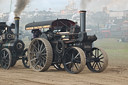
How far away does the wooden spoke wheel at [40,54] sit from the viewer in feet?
32.7

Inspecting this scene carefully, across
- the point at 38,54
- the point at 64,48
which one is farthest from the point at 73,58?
the point at 38,54

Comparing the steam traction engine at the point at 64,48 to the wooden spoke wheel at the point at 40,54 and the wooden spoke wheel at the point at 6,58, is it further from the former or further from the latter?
the wooden spoke wheel at the point at 6,58

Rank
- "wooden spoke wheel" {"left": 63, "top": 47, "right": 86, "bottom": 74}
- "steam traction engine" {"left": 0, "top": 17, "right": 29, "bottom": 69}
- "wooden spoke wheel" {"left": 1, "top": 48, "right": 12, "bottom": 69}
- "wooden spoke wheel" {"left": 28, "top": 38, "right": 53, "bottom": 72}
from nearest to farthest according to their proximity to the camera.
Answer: "wooden spoke wheel" {"left": 63, "top": 47, "right": 86, "bottom": 74} < "wooden spoke wheel" {"left": 28, "top": 38, "right": 53, "bottom": 72} < "wooden spoke wheel" {"left": 1, "top": 48, "right": 12, "bottom": 69} < "steam traction engine" {"left": 0, "top": 17, "right": 29, "bottom": 69}

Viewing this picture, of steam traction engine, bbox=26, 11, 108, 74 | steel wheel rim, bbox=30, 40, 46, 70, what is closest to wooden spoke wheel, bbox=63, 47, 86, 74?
steam traction engine, bbox=26, 11, 108, 74

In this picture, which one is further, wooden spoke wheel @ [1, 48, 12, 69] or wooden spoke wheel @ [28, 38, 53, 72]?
wooden spoke wheel @ [1, 48, 12, 69]

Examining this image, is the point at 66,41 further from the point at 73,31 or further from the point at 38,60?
the point at 38,60

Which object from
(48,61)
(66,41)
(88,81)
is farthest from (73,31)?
(88,81)

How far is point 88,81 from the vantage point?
25.5ft

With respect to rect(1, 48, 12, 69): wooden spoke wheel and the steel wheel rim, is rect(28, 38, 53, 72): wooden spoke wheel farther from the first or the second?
rect(1, 48, 12, 69): wooden spoke wheel

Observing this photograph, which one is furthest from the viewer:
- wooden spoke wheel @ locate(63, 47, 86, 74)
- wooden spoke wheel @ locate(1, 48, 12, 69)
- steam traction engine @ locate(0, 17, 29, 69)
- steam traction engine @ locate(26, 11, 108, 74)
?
steam traction engine @ locate(0, 17, 29, 69)

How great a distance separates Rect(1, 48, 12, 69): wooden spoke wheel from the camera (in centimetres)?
1134

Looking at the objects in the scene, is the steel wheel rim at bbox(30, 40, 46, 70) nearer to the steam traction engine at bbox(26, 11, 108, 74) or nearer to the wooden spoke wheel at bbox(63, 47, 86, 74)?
the steam traction engine at bbox(26, 11, 108, 74)

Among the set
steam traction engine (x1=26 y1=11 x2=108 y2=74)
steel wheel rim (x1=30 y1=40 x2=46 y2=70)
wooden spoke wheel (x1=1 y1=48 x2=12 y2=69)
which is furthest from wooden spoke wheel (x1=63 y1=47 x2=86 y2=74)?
wooden spoke wheel (x1=1 y1=48 x2=12 y2=69)

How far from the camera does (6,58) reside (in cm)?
1168
